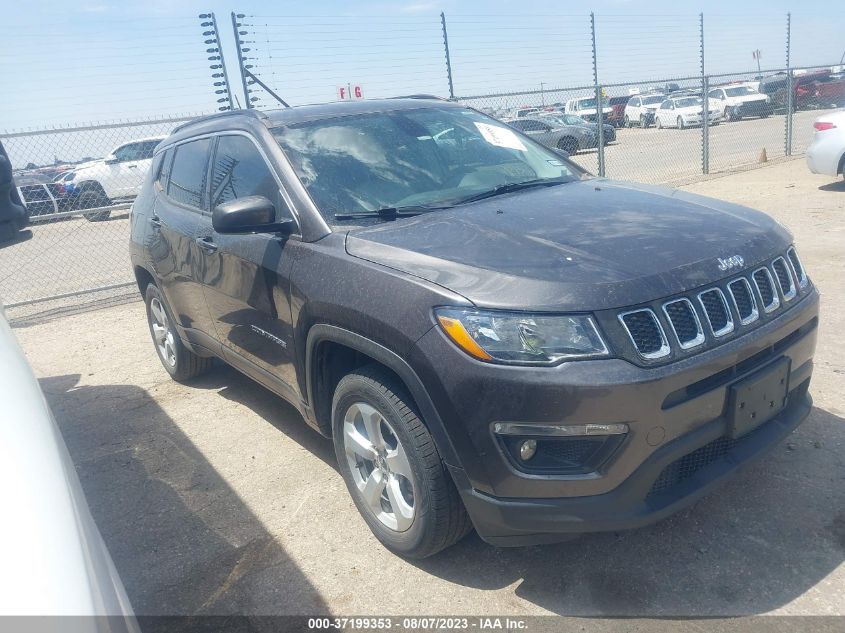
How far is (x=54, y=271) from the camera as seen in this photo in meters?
11.2

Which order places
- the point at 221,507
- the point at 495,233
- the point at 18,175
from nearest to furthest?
the point at 495,233 → the point at 221,507 → the point at 18,175

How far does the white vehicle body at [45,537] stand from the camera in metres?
1.17

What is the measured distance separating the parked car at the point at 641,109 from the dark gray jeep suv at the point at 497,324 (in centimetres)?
3098

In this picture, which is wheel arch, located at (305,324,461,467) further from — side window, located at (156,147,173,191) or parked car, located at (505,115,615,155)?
parked car, located at (505,115,615,155)

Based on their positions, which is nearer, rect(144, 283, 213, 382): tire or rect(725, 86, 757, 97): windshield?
rect(144, 283, 213, 382): tire

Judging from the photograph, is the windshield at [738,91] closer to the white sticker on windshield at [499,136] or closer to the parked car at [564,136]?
the parked car at [564,136]

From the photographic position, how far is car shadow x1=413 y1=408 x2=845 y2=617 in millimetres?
2553

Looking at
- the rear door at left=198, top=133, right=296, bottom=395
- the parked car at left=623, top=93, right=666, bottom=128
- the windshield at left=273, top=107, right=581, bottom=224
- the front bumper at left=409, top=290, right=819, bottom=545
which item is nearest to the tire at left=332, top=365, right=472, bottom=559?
the front bumper at left=409, top=290, right=819, bottom=545

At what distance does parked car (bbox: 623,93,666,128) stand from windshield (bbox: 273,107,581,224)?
30.3m

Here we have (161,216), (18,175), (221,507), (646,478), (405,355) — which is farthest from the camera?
(18,175)

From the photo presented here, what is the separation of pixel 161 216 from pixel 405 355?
287cm

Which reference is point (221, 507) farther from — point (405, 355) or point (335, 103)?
point (335, 103)

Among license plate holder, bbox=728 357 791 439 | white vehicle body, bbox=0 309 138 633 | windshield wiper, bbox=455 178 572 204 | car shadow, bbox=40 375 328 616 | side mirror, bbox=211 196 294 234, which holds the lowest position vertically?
car shadow, bbox=40 375 328 616

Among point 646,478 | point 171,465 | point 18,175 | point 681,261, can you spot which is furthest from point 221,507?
point 18,175
